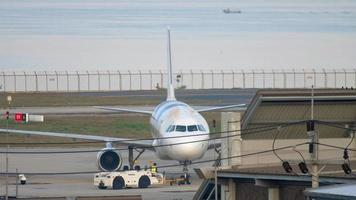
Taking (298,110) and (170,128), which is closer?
(298,110)

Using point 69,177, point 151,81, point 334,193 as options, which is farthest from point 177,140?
point 151,81

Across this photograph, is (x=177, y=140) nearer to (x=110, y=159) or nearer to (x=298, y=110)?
(x=110, y=159)

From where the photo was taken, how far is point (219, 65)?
191875 mm

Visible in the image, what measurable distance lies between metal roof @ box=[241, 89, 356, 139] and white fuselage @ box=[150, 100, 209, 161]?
1685 centimetres

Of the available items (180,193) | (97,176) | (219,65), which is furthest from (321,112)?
(219,65)

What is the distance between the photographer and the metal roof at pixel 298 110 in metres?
36.1

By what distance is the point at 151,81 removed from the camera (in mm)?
158125

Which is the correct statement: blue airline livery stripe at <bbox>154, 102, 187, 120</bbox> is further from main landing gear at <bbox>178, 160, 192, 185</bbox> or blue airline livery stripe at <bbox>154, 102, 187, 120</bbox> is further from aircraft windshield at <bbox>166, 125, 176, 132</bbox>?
main landing gear at <bbox>178, 160, 192, 185</bbox>

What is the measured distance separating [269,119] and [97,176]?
59.2ft

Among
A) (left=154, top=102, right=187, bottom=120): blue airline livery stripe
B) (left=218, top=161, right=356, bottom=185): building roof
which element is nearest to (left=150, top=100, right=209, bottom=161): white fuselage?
(left=154, top=102, right=187, bottom=120): blue airline livery stripe

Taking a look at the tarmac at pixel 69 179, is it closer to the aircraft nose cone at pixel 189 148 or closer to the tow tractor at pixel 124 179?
the tow tractor at pixel 124 179

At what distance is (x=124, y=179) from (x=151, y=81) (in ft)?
346

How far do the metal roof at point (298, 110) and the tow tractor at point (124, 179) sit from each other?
658 inches

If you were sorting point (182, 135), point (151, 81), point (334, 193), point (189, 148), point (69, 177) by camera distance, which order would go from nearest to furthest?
point (334, 193)
point (189, 148)
point (182, 135)
point (69, 177)
point (151, 81)
